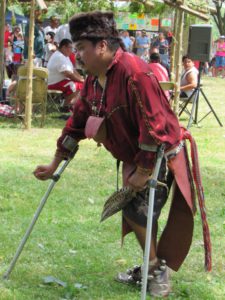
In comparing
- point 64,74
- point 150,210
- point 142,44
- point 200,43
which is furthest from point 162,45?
point 150,210

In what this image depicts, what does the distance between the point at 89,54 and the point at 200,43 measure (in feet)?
30.7

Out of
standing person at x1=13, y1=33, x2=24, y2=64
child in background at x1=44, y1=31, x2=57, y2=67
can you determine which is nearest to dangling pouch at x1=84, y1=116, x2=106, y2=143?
child in background at x1=44, y1=31, x2=57, y2=67

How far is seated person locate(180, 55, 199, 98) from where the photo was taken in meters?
14.3

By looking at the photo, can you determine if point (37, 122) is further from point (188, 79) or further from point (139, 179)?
point (139, 179)

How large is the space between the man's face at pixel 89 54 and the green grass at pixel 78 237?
1.50 metres

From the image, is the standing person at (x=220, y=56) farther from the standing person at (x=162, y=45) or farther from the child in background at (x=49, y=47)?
the child in background at (x=49, y=47)

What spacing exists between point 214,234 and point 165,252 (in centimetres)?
158

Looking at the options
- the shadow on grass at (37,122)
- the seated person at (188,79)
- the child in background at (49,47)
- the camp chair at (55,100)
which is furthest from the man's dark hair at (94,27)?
the child in background at (49,47)

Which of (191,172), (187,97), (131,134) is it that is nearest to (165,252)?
(191,172)

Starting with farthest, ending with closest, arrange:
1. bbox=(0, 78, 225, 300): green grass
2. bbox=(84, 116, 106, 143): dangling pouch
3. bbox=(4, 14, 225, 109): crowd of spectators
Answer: bbox=(4, 14, 225, 109): crowd of spectators
bbox=(0, 78, 225, 300): green grass
bbox=(84, 116, 106, 143): dangling pouch

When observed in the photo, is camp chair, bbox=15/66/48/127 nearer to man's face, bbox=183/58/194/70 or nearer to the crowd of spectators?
the crowd of spectators

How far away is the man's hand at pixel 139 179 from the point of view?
4.03m

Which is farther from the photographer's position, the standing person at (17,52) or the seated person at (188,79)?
the standing person at (17,52)

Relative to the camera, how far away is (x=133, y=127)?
13.8 ft
